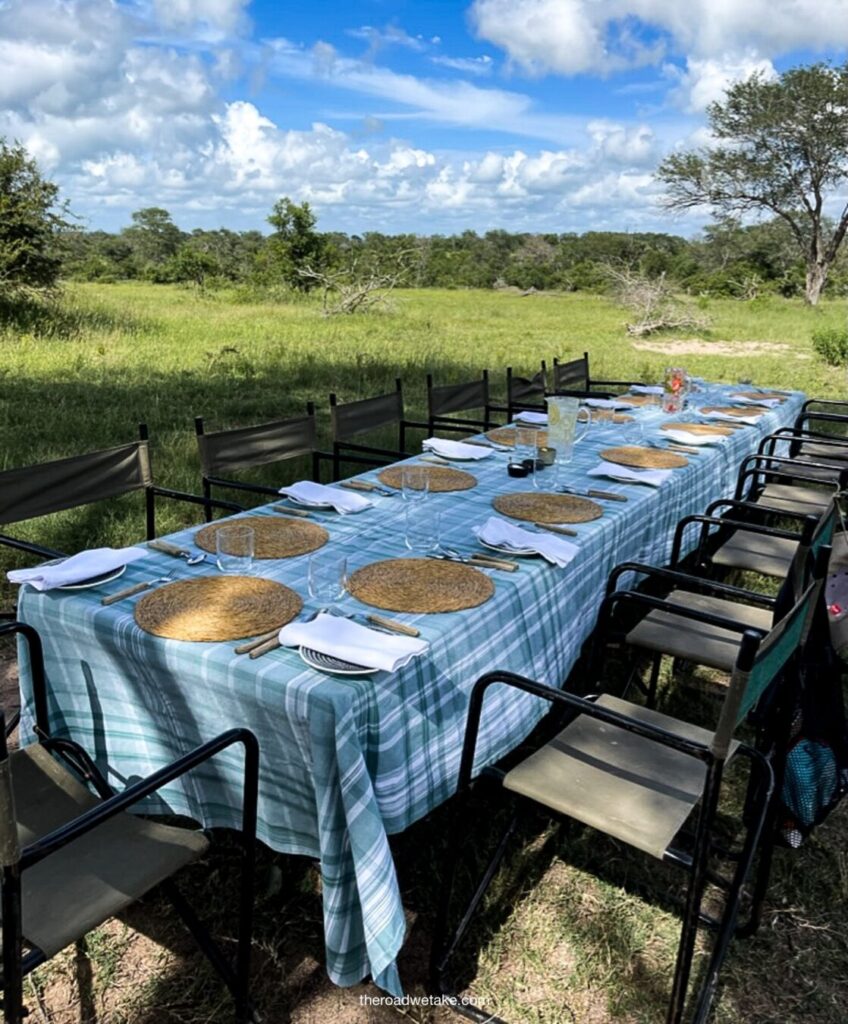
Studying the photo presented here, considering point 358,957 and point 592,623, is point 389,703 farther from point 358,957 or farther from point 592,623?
point 592,623

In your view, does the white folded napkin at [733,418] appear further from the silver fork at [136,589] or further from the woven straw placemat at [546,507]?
the silver fork at [136,589]

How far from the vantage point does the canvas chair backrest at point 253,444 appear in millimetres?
2869

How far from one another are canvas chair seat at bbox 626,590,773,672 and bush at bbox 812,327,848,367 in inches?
399

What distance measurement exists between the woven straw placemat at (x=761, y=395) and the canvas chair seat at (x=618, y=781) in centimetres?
325

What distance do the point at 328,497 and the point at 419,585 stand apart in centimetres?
68

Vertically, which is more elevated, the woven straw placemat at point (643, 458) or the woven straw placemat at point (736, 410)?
the woven straw placemat at point (736, 410)

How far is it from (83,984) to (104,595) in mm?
799

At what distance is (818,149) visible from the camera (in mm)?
22672

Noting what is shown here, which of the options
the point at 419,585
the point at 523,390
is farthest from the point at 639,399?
the point at 419,585

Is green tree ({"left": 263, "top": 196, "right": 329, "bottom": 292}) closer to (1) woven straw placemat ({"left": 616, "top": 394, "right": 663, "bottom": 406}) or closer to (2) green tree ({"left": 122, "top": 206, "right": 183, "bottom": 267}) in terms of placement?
(1) woven straw placemat ({"left": 616, "top": 394, "right": 663, "bottom": 406})

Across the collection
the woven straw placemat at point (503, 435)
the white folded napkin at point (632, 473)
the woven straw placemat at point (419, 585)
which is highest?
the woven straw placemat at point (503, 435)

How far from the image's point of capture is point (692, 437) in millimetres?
3365

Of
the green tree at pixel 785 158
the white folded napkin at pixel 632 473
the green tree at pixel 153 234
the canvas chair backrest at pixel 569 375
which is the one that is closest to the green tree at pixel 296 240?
the green tree at pixel 785 158

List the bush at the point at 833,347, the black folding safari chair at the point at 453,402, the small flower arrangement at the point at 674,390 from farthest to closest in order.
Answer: the bush at the point at 833,347, the black folding safari chair at the point at 453,402, the small flower arrangement at the point at 674,390
